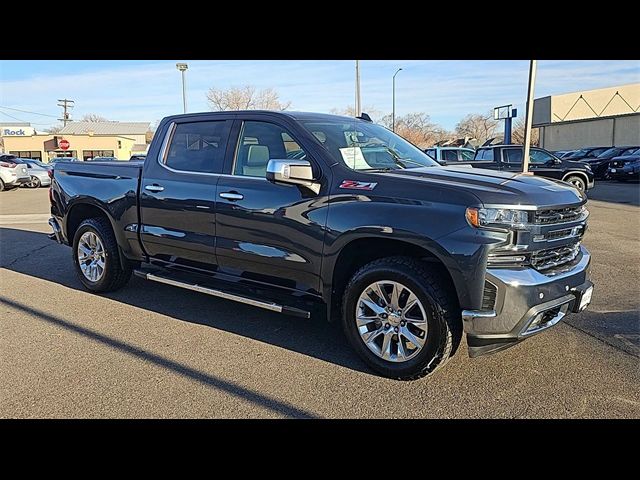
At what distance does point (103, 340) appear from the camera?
4555 millimetres

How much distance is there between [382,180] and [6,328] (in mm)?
3743

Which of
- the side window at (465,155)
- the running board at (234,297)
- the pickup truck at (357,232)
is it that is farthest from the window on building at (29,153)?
the running board at (234,297)

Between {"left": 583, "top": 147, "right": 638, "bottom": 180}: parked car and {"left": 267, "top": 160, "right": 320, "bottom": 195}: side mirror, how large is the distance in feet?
78.9

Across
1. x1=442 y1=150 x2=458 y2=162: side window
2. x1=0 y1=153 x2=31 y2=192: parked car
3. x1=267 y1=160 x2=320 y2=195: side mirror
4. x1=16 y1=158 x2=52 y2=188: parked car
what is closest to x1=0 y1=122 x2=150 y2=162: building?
x1=16 y1=158 x2=52 y2=188: parked car

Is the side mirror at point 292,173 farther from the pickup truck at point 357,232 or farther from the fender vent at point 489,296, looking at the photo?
the fender vent at point 489,296

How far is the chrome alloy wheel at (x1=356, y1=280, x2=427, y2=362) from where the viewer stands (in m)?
3.69

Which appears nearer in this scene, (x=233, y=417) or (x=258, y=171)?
(x=233, y=417)

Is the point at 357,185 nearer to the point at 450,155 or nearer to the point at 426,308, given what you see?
the point at 426,308

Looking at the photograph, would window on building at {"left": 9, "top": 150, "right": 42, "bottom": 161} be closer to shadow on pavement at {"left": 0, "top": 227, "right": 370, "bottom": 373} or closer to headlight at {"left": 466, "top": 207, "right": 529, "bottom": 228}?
shadow on pavement at {"left": 0, "top": 227, "right": 370, "bottom": 373}

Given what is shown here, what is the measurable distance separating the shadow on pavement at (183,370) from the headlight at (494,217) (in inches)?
63.5

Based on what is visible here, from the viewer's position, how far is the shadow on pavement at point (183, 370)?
3363 mm
